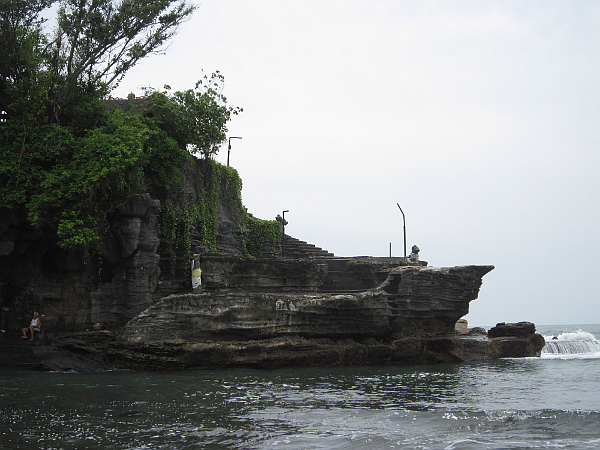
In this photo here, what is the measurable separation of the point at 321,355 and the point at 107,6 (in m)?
14.3

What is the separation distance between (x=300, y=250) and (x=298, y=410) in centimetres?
1656

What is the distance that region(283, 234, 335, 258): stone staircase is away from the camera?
91.3 feet

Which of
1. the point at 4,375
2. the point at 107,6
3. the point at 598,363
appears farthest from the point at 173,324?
the point at 598,363

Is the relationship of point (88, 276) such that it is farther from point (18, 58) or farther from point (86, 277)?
point (18, 58)

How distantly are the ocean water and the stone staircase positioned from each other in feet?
32.4

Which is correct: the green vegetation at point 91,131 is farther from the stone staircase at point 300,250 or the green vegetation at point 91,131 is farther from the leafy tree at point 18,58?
the stone staircase at point 300,250

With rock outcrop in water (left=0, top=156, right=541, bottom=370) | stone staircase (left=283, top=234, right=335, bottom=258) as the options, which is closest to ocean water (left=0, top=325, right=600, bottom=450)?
rock outcrop in water (left=0, top=156, right=541, bottom=370)

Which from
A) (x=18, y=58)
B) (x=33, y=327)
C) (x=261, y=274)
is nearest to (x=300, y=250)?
(x=261, y=274)

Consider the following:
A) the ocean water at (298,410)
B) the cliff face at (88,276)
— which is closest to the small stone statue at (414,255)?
the ocean water at (298,410)

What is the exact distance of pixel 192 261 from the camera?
67.6ft

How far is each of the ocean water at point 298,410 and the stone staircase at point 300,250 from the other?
9.88 metres

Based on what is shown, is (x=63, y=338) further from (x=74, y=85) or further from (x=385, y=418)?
(x=385, y=418)

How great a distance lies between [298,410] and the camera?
11.9 meters

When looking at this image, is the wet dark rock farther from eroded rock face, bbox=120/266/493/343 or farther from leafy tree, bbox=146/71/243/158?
leafy tree, bbox=146/71/243/158
